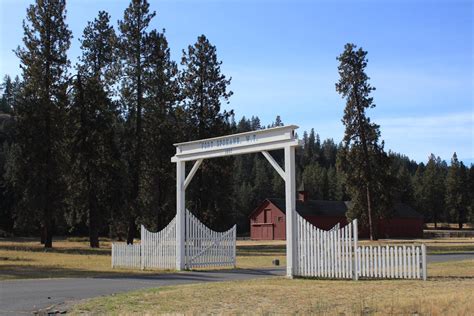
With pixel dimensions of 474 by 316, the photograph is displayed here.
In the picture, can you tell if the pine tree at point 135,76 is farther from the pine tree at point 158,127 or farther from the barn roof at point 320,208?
the barn roof at point 320,208

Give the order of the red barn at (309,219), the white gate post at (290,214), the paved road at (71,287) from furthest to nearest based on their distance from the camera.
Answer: the red barn at (309,219) < the white gate post at (290,214) < the paved road at (71,287)

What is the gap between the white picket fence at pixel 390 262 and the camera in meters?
15.6

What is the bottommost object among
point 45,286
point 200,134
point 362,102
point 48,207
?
point 45,286

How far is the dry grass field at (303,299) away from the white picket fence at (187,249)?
23.1 ft

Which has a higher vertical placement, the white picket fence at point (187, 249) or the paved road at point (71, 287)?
the white picket fence at point (187, 249)

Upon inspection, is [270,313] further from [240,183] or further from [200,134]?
[240,183]

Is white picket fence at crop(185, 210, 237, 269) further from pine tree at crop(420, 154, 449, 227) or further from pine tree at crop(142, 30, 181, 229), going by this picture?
pine tree at crop(420, 154, 449, 227)

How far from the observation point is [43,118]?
40.4 meters

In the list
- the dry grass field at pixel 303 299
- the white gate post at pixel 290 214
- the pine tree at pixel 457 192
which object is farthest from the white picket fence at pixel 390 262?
the pine tree at pixel 457 192

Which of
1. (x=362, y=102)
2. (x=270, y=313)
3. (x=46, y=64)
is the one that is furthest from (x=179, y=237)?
(x=362, y=102)

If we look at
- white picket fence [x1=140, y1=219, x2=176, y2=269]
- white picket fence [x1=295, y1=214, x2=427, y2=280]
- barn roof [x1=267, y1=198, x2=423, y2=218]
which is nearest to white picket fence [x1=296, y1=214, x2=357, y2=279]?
white picket fence [x1=295, y1=214, x2=427, y2=280]

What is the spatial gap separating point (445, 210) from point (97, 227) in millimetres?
95715

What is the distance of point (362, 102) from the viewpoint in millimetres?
53812

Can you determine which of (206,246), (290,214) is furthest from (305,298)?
(206,246)
